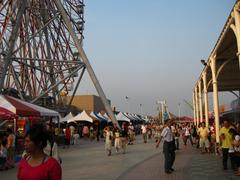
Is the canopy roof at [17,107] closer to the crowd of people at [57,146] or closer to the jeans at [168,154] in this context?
the crowd of people at [57,146]

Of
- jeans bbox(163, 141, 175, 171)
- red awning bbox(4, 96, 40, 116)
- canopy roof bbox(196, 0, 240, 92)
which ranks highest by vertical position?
canopy roof bbox(196, 0, 240, 92)

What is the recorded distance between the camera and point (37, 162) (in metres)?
3.11

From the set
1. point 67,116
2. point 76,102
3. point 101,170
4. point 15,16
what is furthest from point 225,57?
point 76,102

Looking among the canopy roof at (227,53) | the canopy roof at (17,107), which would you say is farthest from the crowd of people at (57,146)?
the canopy roof at (227,53)

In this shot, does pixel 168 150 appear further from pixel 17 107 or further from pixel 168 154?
pixel 17 107

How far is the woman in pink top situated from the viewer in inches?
118

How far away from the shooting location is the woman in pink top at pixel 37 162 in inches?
118

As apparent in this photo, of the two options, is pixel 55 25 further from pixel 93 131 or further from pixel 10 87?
pixel 93 131

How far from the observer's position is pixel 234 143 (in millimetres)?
9828

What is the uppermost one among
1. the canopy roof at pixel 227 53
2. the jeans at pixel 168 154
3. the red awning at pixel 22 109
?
the canopy roof at pixel 227 53

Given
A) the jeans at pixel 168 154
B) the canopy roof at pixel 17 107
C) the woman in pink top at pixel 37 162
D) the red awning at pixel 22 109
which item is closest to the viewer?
the woman in pink top at pixel 37 162

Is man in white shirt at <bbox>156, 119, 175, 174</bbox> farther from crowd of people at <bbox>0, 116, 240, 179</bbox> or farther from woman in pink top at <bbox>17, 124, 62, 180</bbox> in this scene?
woman in pink top at <bbox>17, 124, 62, 180</bbox>

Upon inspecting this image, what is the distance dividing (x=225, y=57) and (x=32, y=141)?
13.4 meters

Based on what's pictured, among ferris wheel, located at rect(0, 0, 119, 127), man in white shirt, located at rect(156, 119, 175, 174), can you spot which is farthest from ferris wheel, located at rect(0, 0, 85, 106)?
man in white shirt, located at rect(156, 119, 175, 174)
